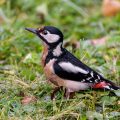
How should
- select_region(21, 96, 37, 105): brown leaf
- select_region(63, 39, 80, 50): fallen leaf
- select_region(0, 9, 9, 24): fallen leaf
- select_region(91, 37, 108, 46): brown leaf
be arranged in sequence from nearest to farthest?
select_region(21, 96, 37, 105): brown leaf, select_region(63, 39, 80, 50): fallen leaf, select_region(91, 37, 108, 46): brown leaf, select_region(0, 9, 9, 24): fallen leaf

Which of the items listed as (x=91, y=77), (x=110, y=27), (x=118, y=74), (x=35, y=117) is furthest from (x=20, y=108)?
(x=110, y=27)

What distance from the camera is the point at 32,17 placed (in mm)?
8688

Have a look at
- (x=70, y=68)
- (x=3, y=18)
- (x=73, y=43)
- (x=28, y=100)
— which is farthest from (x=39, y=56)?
(x=3, y=18)

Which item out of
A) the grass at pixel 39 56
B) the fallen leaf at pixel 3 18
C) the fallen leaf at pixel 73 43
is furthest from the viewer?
the fallen leaf at pixel 3 18

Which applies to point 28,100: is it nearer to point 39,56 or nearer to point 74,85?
point 74,85

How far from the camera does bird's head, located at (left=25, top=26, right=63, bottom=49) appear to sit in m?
5.23

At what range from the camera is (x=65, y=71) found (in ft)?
16.7

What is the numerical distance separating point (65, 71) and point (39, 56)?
1.40 meters

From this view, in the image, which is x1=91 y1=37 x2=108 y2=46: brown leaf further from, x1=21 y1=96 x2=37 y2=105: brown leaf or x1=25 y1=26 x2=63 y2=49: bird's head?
x1=21 y1=96 x2=37 y2=105: brown leaf

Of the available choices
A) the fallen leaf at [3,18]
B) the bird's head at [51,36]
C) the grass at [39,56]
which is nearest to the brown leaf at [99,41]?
the grass at [39,56]

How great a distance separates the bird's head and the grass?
46 centimetres

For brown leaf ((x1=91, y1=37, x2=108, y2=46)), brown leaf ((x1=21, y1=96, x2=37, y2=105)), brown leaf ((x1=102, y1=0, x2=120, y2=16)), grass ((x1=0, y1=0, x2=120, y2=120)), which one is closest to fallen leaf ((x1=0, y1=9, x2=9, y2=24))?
grass ((x1=0, y1=0, x2=120, y2=120))

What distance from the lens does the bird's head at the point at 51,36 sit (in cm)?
523

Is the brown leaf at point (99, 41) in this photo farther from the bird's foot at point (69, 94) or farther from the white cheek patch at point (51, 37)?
the bird's foot at point (69, 94)
